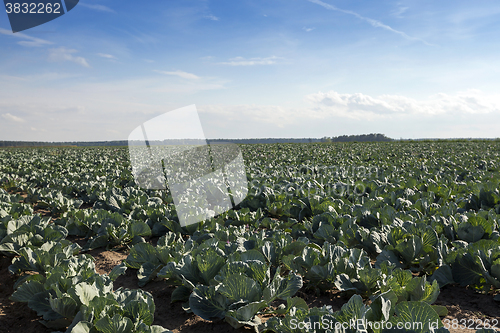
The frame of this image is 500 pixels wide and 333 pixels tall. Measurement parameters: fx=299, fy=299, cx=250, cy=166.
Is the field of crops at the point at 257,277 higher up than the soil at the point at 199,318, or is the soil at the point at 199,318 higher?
the field of crops at the point at 257,277

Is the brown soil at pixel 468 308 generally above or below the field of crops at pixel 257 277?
below

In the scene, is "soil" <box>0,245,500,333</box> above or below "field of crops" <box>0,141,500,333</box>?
below

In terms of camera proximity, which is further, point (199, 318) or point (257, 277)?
point (199, 318)

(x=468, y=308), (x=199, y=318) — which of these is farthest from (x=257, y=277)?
(x=468, y=308)

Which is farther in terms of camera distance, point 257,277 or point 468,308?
point 468,308

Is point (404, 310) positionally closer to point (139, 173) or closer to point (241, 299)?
point (241, 299)

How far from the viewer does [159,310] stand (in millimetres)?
3049

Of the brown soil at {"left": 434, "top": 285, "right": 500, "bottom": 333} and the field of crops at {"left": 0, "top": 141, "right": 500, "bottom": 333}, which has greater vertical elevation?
the field of crops at {"left": 0, "top": 141, "right": 500, "bottom": 333}

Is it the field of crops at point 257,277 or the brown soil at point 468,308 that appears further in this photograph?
the brown soil at point 468,308

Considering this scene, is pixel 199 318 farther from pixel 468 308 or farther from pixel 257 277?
pixel 468 308

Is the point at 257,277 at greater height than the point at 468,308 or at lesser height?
greater

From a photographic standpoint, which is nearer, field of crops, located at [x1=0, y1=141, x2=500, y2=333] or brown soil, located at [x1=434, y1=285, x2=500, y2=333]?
field of crops, located at [x1=0, y1=141, x2=500, y2=333]

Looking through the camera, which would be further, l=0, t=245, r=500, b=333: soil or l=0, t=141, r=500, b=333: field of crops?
l=0, t=245, r=500, b=333: soil

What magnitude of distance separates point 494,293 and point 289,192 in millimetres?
5131
